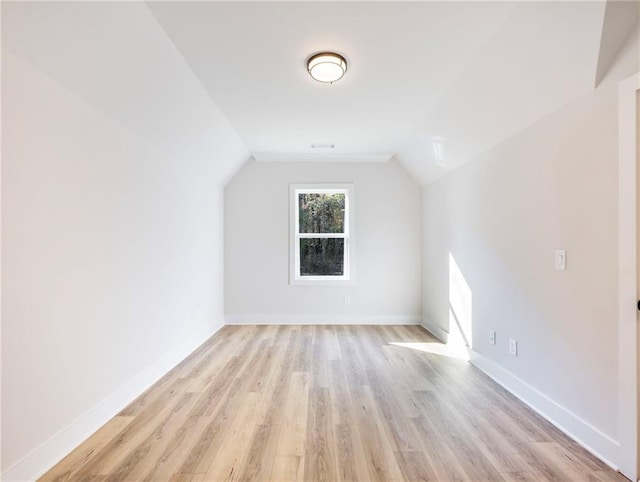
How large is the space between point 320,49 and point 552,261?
2135 millimetres

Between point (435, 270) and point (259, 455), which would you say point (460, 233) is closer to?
point (435, 270)

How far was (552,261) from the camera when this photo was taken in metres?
2.10

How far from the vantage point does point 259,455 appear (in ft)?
5.71

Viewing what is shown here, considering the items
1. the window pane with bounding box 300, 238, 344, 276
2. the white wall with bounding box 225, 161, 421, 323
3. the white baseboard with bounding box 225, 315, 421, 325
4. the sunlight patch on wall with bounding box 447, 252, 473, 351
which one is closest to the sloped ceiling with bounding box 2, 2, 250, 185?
the white wall with bounding box 225, 161, 421, 323

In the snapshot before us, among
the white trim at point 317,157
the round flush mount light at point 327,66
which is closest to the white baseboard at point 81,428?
the round flush mount light at point 327,66

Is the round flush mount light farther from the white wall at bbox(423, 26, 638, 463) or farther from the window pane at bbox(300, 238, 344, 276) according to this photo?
the window pane at bbox(300, 238, 344, 276)

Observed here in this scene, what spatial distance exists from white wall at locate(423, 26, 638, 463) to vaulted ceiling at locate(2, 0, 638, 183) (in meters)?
0.23

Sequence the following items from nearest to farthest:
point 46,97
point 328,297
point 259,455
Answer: point 46,97, point 259,455, point 328,297

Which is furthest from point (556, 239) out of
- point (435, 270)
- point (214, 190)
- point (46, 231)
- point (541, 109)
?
point (214, 190)

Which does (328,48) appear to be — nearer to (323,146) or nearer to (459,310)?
(323,146)

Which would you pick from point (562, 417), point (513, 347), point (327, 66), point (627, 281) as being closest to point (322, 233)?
point (327, 66)

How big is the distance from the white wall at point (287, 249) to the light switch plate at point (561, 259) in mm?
2704

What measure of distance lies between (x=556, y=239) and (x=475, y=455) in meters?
1.43

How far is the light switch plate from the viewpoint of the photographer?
200 cm
